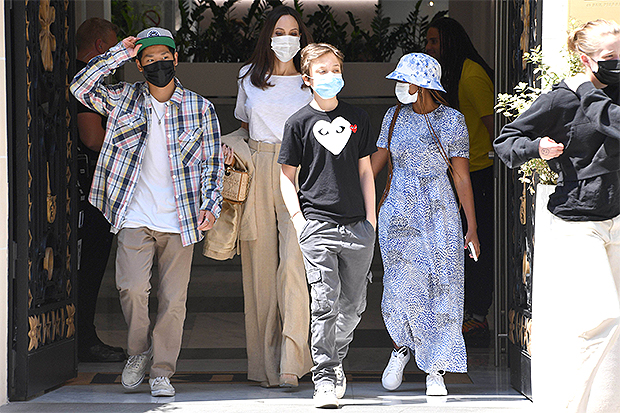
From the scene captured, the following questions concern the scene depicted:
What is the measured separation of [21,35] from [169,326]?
5.72 ft

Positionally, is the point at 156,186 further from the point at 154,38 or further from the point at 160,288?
the point at 154,38

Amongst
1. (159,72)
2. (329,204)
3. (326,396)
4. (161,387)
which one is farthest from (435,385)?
(159,72)

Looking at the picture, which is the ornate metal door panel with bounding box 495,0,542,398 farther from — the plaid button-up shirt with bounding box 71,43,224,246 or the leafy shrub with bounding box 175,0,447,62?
the leafy shrub with bounding box 175,0,447,62

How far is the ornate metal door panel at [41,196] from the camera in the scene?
4.28 meters

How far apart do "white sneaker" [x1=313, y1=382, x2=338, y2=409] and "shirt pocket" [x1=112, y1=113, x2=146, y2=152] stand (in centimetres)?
163

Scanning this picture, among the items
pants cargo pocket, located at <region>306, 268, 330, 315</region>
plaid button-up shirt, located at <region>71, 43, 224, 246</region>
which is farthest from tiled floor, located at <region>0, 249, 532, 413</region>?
plaid button-up shirt, located at <region>71, 43, 224, 246</region>

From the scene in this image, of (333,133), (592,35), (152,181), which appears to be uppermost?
(592,35)

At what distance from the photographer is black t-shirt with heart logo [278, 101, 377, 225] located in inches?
162

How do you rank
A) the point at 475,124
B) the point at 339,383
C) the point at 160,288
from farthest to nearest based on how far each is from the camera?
the point at 475,124, the point at 160,288, the point at 339,383

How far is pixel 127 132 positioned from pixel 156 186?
0.33 meters

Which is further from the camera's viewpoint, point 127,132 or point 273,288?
point 273,288

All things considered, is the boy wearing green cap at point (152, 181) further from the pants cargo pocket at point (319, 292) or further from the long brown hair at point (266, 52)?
the pants cargo pocket at point (319, 292)

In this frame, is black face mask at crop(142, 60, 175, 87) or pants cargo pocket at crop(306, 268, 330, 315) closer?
pants cargo pocket at crop(306, 268, 330, 315)

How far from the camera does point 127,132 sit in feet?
14.5
